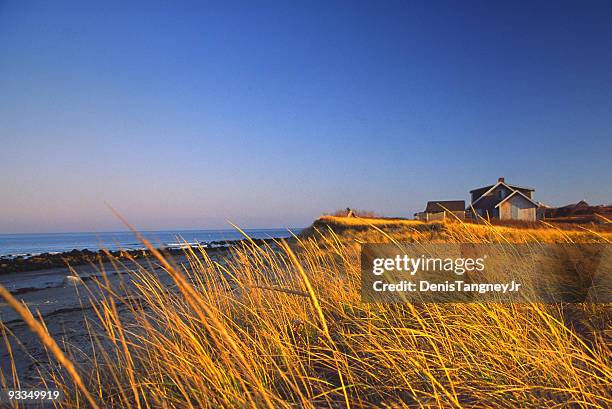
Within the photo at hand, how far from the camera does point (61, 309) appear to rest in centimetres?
534

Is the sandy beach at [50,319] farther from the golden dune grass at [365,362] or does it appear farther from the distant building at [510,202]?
the distant building at [510,202]

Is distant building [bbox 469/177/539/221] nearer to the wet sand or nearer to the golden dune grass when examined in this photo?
the wet sand

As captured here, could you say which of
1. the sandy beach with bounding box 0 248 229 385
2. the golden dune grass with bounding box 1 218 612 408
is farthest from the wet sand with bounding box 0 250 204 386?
the golden dune grass with bounding box 1 218 612 408

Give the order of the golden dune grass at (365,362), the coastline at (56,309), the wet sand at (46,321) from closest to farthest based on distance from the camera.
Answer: the golden dune grass at (365,362)
the coastline at (56,309)
the wet sand at (46,321)

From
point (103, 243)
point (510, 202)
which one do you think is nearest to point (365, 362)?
point (103, 243)

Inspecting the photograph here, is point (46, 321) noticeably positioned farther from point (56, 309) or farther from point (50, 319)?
point (56, 309)

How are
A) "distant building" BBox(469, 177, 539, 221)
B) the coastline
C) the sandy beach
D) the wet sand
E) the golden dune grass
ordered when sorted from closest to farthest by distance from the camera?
the golden dune grass, the coastline, the sandy beach, the wet sand, "distant building" BBox(469, 177, 539, 221)

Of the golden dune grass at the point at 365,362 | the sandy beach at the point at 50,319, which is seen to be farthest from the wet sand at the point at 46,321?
the golden dune grass at the point at 365,362

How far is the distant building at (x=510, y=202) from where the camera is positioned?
23016 mm

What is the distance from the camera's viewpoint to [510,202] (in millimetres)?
23469

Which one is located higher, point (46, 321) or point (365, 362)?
point (365, 362)

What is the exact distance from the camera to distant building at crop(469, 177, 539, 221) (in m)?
23.0

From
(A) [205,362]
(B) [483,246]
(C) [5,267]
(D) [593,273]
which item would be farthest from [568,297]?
(C) [5,267]

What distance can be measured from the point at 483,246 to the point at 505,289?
0.95m
